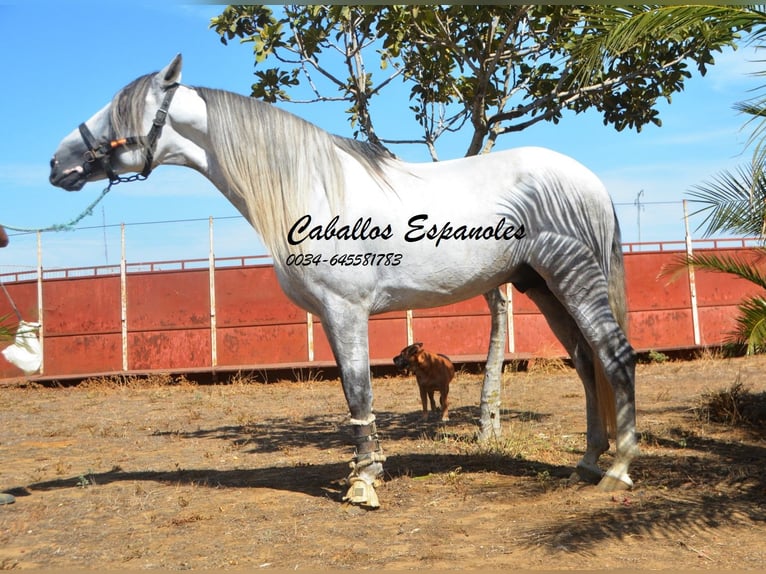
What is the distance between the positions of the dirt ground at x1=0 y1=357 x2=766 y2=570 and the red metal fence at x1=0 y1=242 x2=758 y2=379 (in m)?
5.30

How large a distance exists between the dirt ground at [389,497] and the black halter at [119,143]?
2.26 m

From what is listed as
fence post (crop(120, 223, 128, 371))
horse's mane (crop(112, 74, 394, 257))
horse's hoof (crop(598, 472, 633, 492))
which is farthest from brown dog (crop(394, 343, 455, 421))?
fence post (crop(120, 223, 128, 371))

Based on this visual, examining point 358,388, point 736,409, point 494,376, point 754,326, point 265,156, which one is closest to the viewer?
point 754,326

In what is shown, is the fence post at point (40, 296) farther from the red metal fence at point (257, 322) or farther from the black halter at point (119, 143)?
the black halter at point (119, 143)

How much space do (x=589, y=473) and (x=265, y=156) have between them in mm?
2978

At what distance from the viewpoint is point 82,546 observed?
4055mm

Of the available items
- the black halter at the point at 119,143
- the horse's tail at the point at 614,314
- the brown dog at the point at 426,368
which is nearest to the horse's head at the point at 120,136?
the black halter at the point at 119,143

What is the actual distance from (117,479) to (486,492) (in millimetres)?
2920

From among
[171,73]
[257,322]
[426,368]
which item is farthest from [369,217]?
[257,322]

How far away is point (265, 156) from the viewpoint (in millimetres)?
4641

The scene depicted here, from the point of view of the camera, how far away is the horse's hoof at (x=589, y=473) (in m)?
4.84

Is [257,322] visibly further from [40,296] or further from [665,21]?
[665,21]

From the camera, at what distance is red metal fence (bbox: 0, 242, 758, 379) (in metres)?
14.6

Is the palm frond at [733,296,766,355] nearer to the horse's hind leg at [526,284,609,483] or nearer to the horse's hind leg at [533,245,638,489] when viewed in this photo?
the horse's hind leg at [533,245,638,489]
